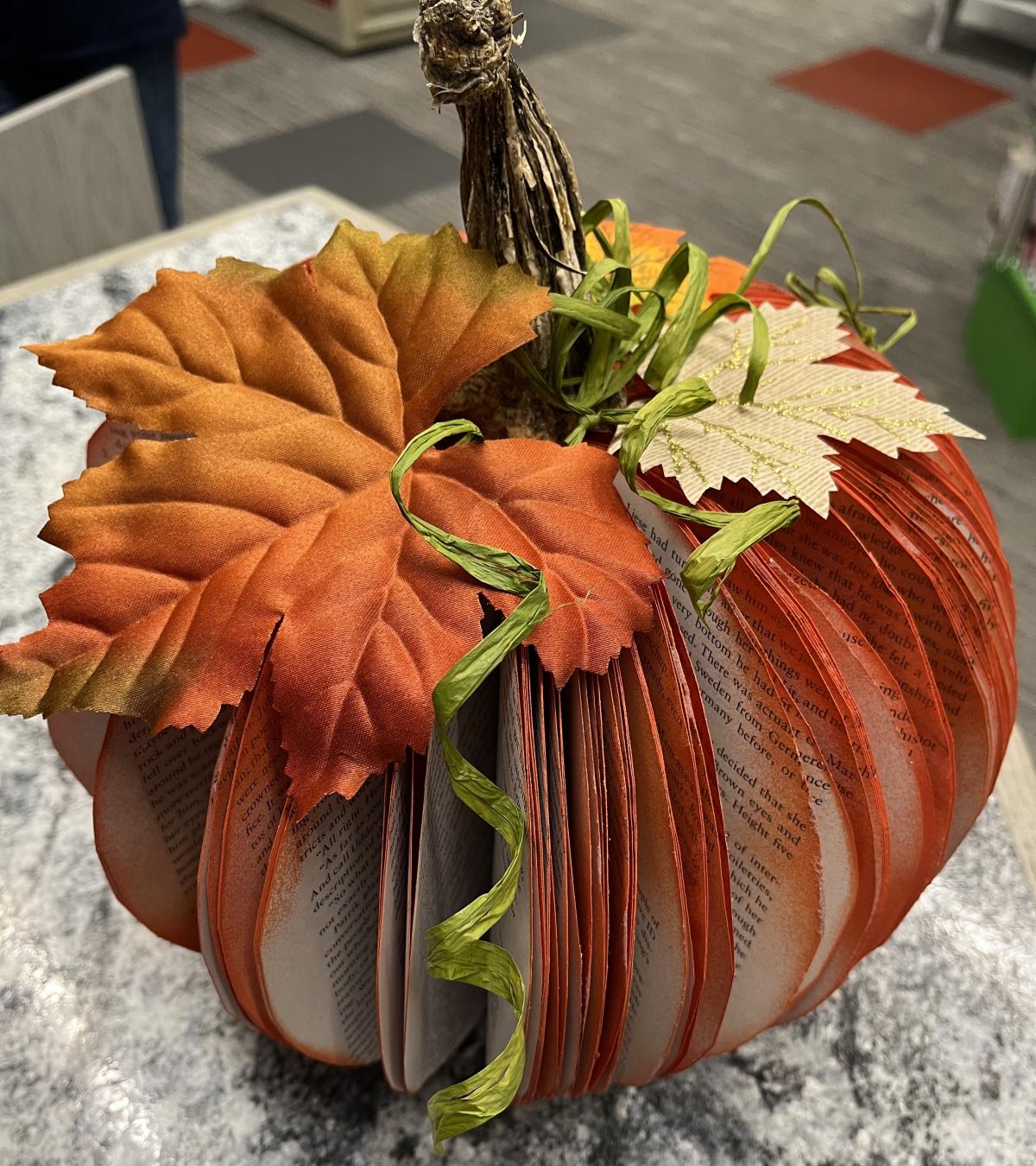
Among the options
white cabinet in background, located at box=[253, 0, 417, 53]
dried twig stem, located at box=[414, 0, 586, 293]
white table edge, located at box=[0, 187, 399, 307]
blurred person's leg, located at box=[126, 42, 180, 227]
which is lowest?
white cabinet in background, located at box=[253, 0, 417, 53]

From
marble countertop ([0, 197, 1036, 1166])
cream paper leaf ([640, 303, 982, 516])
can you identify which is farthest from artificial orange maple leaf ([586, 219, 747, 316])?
marble countertop ([0, 197, 1036, 1166])

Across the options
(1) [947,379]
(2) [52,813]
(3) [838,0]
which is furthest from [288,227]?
(3) [838,0]

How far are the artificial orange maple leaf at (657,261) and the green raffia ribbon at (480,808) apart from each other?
0.12 meters

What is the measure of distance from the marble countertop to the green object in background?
1167 mm

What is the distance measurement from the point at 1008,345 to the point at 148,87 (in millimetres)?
1263

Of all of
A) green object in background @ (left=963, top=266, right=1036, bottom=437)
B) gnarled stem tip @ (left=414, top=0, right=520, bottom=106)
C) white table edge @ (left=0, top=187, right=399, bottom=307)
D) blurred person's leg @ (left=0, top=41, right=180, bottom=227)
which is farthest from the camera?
green object in background @ (left=963, top=266, right=1036, bottom=437)

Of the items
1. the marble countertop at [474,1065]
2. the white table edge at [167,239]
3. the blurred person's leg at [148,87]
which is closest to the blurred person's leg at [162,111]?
the blurred person's leg at [148,87]

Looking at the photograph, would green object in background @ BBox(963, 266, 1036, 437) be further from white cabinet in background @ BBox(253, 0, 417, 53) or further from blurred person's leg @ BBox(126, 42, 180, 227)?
white cabinet in background @ BBox(253, 0, 417, 53)

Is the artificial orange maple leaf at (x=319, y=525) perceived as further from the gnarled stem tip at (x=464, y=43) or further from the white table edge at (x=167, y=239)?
the white table edge at (x=167, y=239)

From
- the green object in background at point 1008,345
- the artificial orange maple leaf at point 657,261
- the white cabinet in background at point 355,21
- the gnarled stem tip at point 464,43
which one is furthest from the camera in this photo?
the white cabinet in background at point 355,21

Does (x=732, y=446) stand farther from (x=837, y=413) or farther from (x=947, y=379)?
(x=947, y=379)

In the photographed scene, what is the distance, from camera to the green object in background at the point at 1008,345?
4.95 ft

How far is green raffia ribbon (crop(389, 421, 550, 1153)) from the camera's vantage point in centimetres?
28

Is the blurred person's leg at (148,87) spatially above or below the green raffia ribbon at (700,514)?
below
